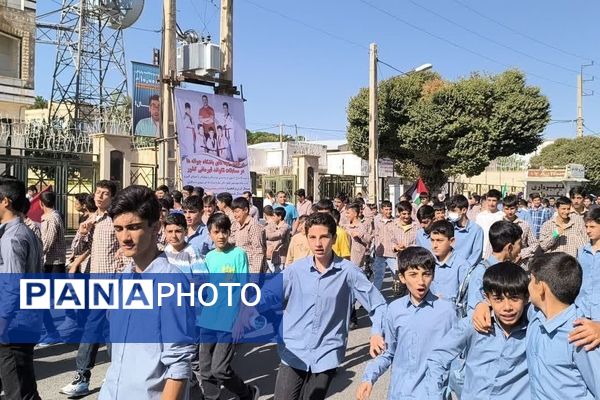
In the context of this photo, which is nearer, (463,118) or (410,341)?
(410,341)

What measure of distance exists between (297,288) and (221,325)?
105 cm

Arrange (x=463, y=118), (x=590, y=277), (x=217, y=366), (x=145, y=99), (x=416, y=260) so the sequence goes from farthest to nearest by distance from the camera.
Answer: (x=145, y=99)
(x=463, y=118)
(x=590, y=277)
(x=217, y=366)
(x=416, y=260)

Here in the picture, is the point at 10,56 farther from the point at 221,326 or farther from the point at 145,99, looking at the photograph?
the point at 221,326

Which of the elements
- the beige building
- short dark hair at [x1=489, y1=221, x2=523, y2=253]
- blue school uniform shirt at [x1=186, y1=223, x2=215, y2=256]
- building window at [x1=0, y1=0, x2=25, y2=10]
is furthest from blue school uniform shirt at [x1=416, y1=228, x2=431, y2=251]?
building window at [x1=0, y1=0, x2=25, y2=10]

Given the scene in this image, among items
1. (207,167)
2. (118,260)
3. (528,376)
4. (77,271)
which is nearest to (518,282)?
(528,376)

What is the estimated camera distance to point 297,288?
12.7 feet

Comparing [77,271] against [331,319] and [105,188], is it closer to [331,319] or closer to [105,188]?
[105,188]

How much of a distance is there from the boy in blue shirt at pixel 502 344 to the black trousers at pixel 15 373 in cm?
284

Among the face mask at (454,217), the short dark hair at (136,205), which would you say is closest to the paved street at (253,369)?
the face mask at (454,217)

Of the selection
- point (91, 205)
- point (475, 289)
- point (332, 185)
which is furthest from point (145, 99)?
point (475, 289)

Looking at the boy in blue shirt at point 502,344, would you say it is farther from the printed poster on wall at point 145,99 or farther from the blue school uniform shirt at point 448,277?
the printed poster on wall at point 145,99

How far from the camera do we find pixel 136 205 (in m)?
2.38

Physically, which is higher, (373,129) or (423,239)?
(373,129)

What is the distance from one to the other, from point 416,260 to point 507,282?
2.05ft
